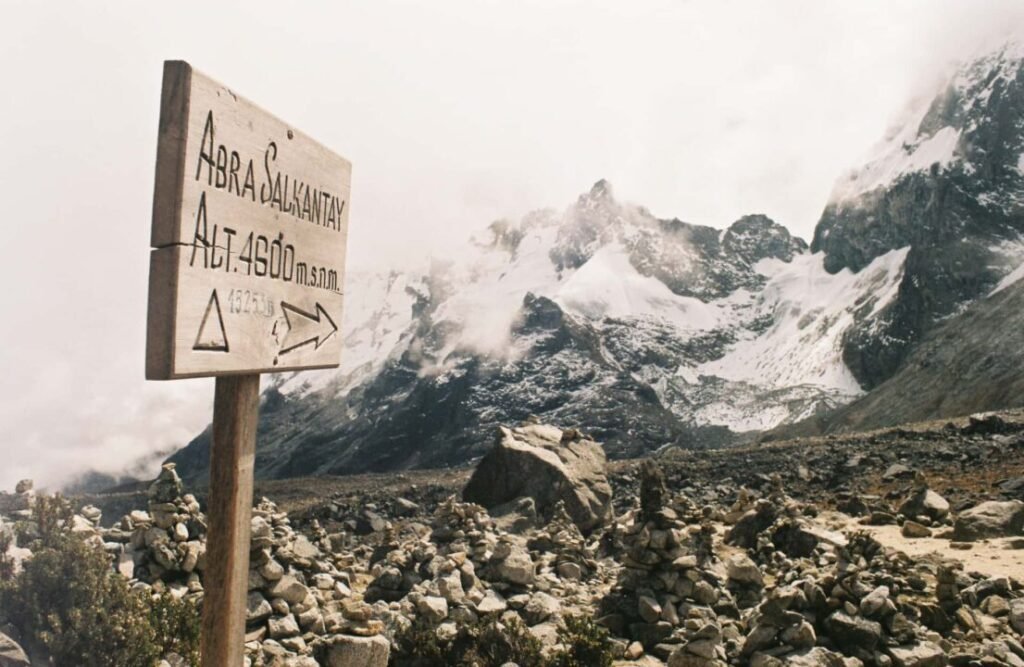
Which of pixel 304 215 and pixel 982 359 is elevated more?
pixel 982 359

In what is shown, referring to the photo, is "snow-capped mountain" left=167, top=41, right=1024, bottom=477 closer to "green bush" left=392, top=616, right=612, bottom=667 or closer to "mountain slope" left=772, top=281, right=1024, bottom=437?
"mountain slope" left=772, top=281, right=1024, bottom=437

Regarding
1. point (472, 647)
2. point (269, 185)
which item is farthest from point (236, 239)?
point (472, 647)

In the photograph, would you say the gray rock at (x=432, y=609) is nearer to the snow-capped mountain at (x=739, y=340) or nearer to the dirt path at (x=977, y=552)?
the dirt path at (x=977, y=552)

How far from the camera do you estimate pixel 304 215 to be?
4.10 metres

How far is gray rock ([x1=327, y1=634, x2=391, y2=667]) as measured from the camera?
852cm

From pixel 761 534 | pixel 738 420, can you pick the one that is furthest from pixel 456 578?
pixel 738 420

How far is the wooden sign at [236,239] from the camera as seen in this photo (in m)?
3.20

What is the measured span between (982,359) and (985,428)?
149 feet

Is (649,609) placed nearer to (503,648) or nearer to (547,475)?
(503,648)

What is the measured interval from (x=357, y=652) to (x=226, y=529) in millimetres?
5515

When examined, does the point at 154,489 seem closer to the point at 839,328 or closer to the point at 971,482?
the point at 971,482

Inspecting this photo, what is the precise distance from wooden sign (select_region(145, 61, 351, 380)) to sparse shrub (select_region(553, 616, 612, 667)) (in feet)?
20.2

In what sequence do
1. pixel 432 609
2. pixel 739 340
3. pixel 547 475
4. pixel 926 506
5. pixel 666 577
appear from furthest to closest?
1. pixel 739 340
2. pixel 547 475
3. pixel 926 506
4. pixel 666 577
5. pixel 432 609

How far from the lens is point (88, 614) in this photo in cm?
779
